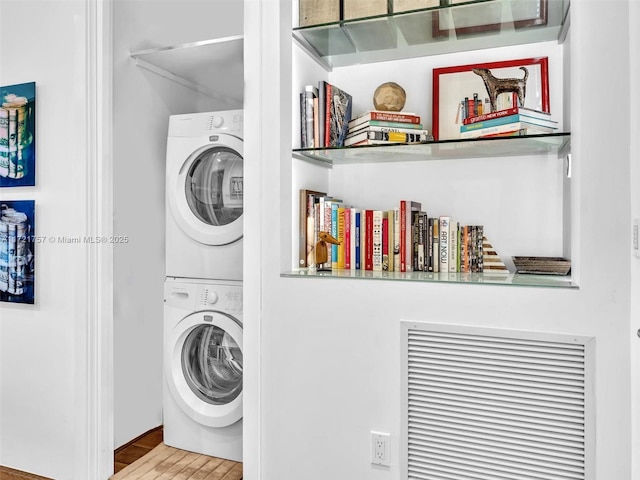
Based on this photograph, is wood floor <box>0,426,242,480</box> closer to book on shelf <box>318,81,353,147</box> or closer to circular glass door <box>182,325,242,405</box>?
circular glass door <box>182,325,242,405</box>

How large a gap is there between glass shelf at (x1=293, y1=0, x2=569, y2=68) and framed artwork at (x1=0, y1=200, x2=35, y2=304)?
154 centimetres

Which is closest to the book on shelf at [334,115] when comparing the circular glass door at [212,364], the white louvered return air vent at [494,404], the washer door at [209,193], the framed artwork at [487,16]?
the framed artwork at [487,16]

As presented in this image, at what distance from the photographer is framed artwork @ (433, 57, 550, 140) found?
188 centimetres

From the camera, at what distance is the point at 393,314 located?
162 centimetres

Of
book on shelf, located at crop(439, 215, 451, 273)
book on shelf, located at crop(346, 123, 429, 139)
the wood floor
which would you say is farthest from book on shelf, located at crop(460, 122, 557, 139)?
the wood floor

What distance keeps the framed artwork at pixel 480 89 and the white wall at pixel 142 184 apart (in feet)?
3.77

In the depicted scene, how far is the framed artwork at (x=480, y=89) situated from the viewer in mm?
1880

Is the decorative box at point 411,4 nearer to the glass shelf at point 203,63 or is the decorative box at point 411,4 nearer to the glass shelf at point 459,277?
the glass shelf at point 203,63

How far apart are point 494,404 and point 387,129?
108 centimetres

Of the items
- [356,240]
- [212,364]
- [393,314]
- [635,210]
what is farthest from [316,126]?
[212,364]

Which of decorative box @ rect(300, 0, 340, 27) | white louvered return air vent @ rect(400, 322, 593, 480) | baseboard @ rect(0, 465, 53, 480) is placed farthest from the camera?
baseboard @ rect(0, 465, 53, 480)

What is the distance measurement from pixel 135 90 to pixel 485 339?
208 centimetres

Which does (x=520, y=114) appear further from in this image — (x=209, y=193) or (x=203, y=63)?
(x=203, y=63)

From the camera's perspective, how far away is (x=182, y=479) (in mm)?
2141
